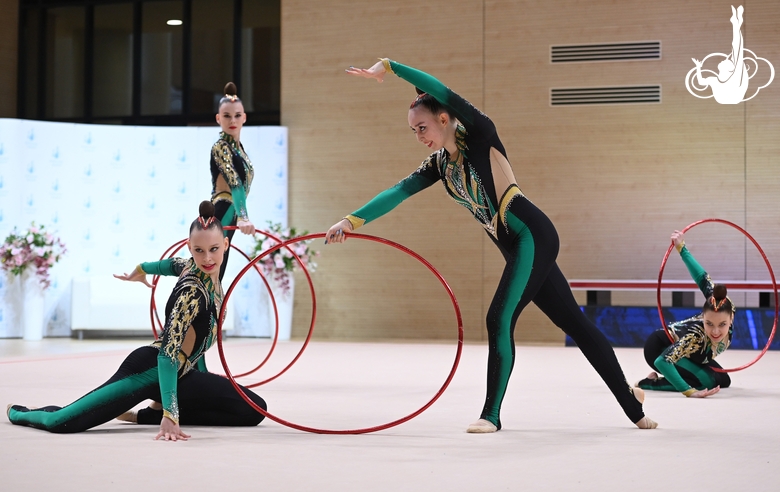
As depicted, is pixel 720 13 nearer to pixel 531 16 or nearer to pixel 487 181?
pixel 531 16

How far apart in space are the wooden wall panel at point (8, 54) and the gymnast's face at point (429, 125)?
31.1 feet

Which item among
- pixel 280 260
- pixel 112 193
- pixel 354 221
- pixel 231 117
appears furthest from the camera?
pixel 112 193

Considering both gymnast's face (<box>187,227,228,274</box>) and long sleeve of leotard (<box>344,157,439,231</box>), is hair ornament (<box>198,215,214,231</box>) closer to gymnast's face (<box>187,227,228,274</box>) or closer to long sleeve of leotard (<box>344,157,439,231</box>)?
gymnast's face (<box>187,227,228,274</box>)

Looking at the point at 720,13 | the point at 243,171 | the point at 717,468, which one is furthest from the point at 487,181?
the point at 720,13

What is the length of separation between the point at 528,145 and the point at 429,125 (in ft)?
20.9

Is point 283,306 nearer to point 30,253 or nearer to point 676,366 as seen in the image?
point 30,253

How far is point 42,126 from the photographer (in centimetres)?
955

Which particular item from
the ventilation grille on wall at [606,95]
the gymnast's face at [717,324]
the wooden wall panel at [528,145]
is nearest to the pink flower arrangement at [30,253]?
the wooden wall panel at [528,145]

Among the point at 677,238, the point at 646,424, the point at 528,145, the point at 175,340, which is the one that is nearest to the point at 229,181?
the point at 175,340

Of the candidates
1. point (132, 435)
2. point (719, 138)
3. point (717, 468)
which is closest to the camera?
point (717, 468)

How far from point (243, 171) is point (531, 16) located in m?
5.73

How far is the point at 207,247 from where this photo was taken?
133 inches

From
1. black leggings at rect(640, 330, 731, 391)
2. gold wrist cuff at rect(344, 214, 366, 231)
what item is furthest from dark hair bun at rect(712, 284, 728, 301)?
gold wrist cuff at rect(344, 214, 366, 231)

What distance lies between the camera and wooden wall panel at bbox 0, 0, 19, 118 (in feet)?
36.8
